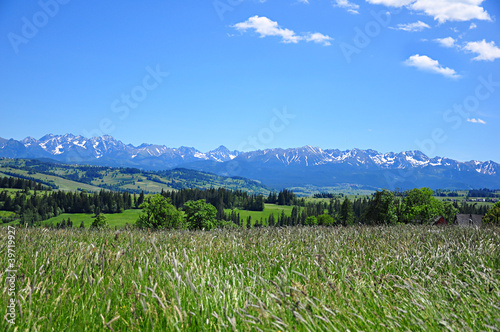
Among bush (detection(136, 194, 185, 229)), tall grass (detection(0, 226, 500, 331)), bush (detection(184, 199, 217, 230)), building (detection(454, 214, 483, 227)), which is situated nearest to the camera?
tall grass (detection(0, 226, 500, 331))

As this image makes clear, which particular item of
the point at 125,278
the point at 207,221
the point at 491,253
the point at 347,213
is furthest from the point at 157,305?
the point at 347,213

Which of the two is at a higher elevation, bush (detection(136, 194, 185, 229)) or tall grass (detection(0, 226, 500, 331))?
tall grass (detection(0, 226, 500, 331))

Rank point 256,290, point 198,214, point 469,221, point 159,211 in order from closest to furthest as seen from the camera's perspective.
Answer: point 256,290
point 469,221
point 159,211
point 198,214

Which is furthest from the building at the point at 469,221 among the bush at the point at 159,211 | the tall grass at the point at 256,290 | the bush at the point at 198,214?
the bush at the point at 198,214

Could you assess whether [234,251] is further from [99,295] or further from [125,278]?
[99,295]

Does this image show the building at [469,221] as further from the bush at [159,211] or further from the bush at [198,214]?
the bush at [198,214]

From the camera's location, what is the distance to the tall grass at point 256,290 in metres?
2.84

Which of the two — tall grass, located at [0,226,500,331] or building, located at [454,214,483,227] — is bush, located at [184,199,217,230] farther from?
tall grass, located at [0,226,500,331]

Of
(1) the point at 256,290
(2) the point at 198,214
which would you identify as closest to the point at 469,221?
(1) the point at 256,290

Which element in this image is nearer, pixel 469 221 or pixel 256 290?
pixel 256 290

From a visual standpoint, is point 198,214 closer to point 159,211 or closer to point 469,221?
point 159,211

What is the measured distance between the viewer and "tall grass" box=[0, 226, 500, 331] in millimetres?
2836

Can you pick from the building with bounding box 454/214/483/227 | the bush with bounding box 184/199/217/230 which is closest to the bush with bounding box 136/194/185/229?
the bush with bounding box 184/199/217/230

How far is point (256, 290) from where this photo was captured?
3998 mm
